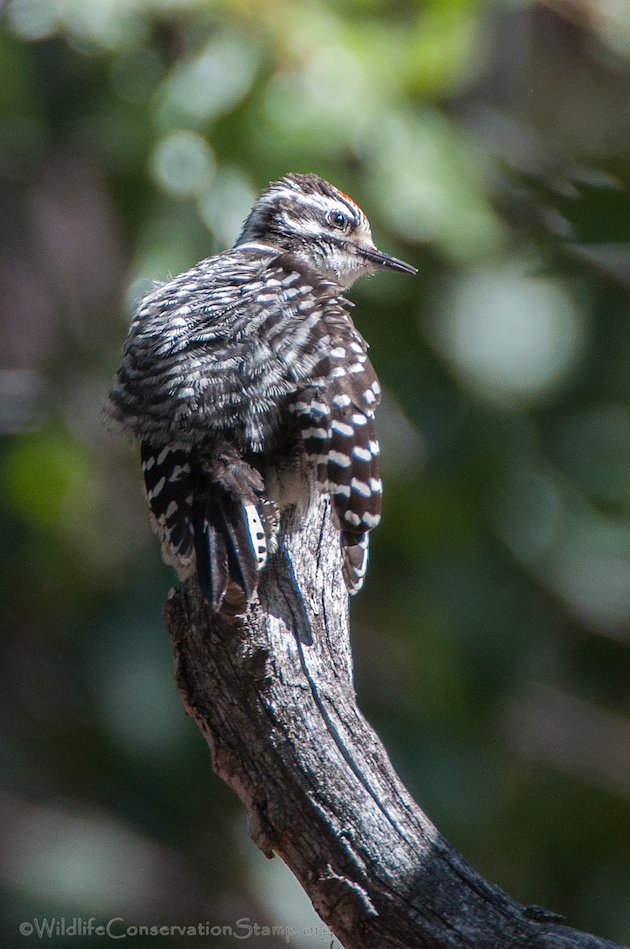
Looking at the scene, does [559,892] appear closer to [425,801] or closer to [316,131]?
[425,801]

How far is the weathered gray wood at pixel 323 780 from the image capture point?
3.03 meters

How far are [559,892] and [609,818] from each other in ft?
1.69

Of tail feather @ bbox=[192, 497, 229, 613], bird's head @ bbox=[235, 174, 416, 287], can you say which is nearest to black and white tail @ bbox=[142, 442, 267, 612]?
tail feather @ bbox=[192, 497, 229, 613]

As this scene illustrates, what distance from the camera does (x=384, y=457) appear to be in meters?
6.68

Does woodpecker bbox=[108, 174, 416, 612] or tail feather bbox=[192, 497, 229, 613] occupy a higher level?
woodpecker bbox=[108, 174, 416, 612]

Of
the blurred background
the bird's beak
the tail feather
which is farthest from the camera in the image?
the blurred background

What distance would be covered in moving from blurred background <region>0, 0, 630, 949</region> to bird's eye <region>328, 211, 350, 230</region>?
0.42m

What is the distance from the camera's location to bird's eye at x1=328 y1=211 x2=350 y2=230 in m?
5.27

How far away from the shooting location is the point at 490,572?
6.68 meters

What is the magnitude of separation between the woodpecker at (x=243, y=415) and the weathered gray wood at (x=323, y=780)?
15cm

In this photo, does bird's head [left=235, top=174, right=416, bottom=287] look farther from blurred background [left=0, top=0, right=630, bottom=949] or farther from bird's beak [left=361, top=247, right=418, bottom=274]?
blurred background [left=0, top=0, right=630, bottom=949]

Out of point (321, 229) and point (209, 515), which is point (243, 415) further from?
point (321, 229)

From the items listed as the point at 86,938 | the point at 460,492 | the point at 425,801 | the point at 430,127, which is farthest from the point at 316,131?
the point at 86,938

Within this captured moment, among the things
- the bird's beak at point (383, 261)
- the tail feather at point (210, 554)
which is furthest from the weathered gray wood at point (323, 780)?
the bird's beak at point (383, 261)
